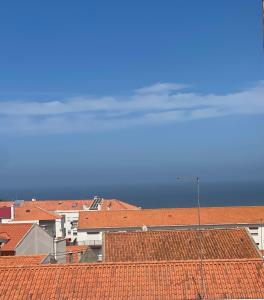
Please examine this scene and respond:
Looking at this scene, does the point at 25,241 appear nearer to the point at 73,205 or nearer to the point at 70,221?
the point at 70,221

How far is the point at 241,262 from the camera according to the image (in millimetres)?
20688

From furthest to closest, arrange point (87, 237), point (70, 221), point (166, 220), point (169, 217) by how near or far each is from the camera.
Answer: point (70, 221)
point (87, 237)
point (169, 217)
point (166, 220)

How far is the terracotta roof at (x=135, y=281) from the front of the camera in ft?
62.1

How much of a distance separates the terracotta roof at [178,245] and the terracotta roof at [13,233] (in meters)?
7.43

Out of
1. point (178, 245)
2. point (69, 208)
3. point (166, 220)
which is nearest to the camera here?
point (178, 245)

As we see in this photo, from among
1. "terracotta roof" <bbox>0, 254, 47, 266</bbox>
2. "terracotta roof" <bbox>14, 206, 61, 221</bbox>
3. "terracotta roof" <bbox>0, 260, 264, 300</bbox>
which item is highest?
"terracotta roof" <bbox>14, 206, 61, 221</bbox>

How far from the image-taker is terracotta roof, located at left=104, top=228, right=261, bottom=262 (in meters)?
27.3

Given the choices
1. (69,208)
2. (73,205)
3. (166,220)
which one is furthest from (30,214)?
(73,205)

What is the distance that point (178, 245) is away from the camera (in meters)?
28.7

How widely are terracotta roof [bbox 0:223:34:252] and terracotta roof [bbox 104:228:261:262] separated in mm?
7434

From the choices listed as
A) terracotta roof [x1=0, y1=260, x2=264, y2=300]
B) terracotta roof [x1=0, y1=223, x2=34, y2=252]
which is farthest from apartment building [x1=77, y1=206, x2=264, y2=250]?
terracotta roof [x1=0, y1=260, x2=264, y2=300]

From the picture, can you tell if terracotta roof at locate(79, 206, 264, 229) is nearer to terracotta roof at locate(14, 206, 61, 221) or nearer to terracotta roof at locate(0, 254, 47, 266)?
terracotta roof at locate(14, 206, 61, 221)

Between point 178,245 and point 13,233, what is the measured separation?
1215cm

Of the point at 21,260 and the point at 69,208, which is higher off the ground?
the point at 69,208
